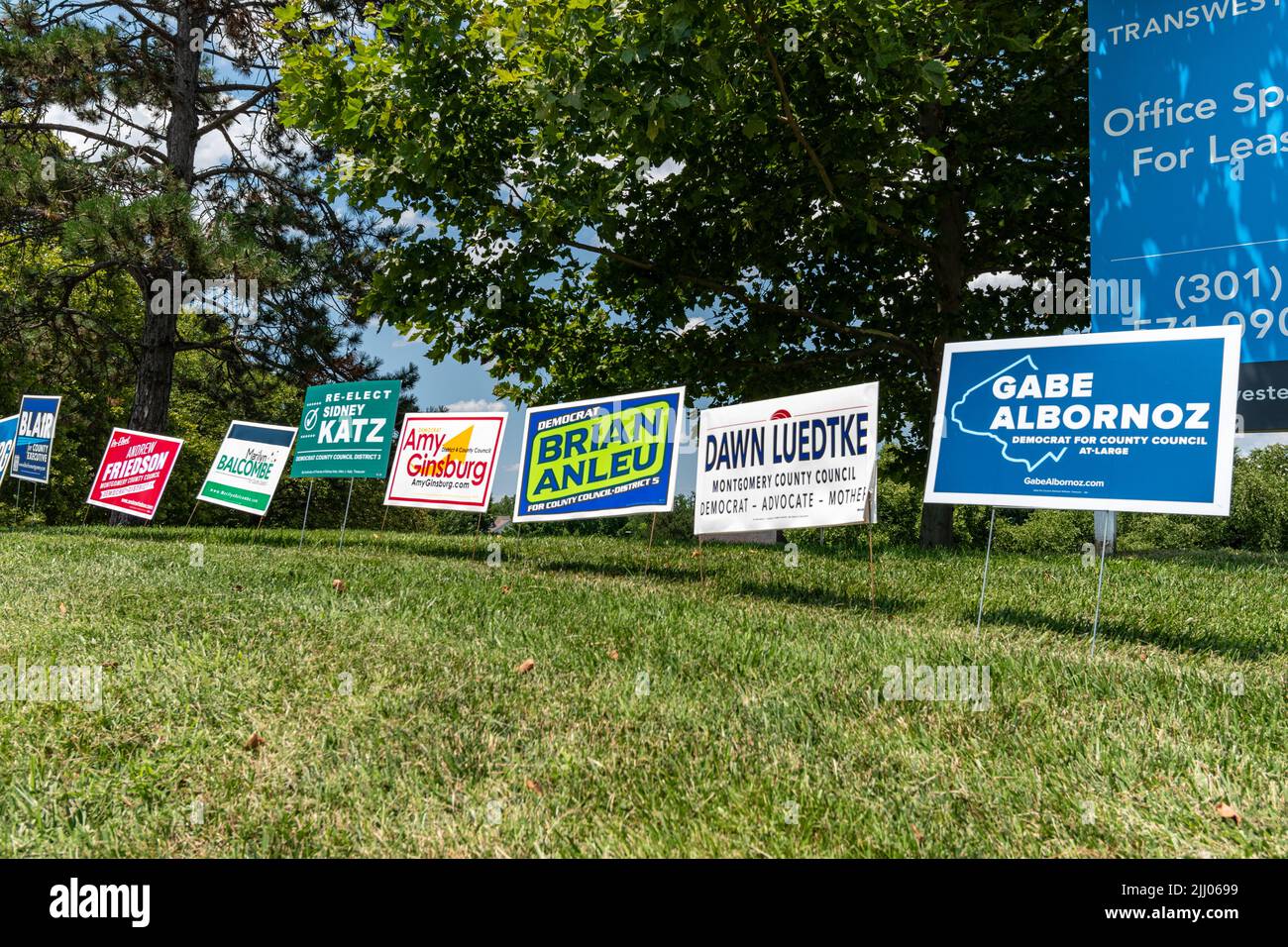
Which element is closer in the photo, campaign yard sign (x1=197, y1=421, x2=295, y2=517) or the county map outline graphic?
the county map outline graphic

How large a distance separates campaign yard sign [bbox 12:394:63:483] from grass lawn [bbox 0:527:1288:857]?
981 centimetres

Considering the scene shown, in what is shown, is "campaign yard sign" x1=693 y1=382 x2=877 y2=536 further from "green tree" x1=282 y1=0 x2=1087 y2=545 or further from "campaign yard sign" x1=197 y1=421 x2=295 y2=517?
"campaign yard sign" x1=197 y1=421 x2=295 y2=517

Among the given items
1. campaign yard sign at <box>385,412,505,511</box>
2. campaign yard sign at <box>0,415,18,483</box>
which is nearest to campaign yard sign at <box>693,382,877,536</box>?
campaign yard sign at <box>385,412,505,511</box>

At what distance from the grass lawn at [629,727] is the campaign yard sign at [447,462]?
142 inches

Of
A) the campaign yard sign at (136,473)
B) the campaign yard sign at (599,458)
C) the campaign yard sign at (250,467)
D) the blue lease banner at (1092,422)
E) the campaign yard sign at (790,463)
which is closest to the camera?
the blue lease banner at (1092,422)

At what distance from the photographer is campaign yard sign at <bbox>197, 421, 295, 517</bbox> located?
13336 mm

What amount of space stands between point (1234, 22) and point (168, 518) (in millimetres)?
40180

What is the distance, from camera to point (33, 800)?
400cm

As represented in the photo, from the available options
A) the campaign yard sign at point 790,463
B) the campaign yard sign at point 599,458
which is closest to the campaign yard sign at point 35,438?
the campaign yard sign at point 599,458

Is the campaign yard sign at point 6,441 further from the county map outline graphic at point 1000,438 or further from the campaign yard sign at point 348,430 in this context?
the county map outline graphic at point 1000,438

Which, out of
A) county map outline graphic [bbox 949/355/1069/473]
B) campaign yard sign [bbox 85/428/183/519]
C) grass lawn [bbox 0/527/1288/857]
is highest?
county map outline graphic [bbox 949/355/1069/473]

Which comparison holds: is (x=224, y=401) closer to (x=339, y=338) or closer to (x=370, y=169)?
(x=339, y=338)

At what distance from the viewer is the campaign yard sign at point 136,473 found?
49.3 ft

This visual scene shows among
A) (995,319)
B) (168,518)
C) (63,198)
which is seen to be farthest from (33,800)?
(168,518)
